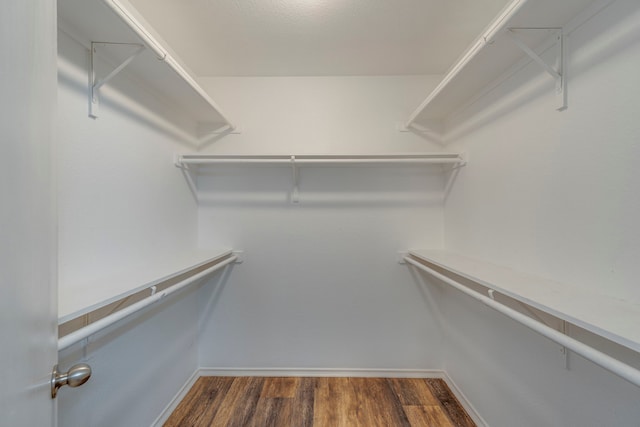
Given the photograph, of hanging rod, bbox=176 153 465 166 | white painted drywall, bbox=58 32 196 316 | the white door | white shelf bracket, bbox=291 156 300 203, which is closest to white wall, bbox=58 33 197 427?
white painted drywall, bbox=58 32 196 316

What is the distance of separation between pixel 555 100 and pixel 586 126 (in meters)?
0.17

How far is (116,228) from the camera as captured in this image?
1.15m

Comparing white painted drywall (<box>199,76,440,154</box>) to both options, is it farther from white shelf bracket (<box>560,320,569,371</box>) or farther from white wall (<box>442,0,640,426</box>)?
white shelf bracket (<box>560,320,569,371</box>)

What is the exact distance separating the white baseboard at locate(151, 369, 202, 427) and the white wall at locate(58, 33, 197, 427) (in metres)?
0.04

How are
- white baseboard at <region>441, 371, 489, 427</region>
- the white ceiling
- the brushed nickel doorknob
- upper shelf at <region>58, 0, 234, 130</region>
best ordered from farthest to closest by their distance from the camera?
white baseboard at <region>441, 371, 489, 427</region> < the white ceiling < upper shelf at <region>58, 0, 234, 130</region> < the brushed nickel doorknob

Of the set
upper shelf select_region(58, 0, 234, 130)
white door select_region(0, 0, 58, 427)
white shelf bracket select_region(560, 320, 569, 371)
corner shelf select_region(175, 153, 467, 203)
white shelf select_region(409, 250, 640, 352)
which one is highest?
upper shelf select_region(58, 0, 234, 130)

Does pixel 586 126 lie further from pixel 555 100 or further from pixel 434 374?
pixel 434 374

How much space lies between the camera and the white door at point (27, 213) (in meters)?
0.40

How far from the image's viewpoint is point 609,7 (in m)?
0.82

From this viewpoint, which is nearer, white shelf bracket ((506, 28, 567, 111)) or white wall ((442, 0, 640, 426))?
white wall ((442, 0, 640, 426))

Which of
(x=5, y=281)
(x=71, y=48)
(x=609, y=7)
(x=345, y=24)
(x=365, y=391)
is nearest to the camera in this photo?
(x=5, y=281)

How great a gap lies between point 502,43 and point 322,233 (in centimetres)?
141

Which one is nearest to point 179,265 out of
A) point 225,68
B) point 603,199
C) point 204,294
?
point 204,294

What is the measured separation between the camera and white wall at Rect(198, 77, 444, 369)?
1900 mm
